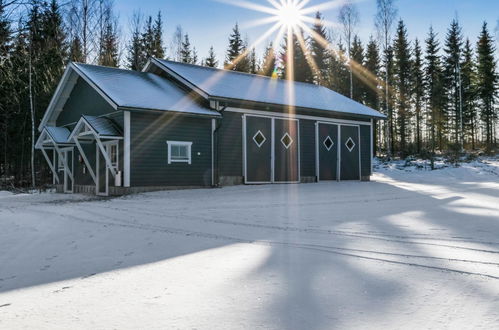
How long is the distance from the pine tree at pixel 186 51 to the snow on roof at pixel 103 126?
28445mm

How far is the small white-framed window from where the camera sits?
47.5 ft

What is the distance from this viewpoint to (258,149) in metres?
16.6

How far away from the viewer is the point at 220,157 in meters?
15.7

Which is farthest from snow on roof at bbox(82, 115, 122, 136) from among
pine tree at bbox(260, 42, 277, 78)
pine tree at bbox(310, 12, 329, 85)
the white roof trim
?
pine tree at bbox(260, 42, 277, 78)

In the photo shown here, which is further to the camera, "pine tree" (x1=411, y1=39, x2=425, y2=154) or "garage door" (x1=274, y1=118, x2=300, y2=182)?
"pine tree" (x1=411, y1=39, x2=425, y2=154)

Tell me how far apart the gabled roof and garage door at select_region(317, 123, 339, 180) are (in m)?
5.65

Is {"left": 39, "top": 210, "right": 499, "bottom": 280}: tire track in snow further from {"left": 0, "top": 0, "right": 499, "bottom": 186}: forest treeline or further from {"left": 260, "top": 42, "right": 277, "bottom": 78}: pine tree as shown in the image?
{"left": 260, "top": 42, "right": 277, "bottom": 78}: pine tree

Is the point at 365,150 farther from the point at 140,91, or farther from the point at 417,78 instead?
the point at 417,78

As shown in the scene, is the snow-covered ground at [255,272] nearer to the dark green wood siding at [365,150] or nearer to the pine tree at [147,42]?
the dark green wood siding at [365,150]

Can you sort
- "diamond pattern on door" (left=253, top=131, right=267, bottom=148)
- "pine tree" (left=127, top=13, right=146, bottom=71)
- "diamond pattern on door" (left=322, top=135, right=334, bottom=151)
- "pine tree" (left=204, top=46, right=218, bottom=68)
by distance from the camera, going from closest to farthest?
1. "diamond pattern on door" (left=253, top=131, right=267, bottom=148)
2. "diamond pattern on door" (left=322, top=135, right=334, bottom=151)
3. "pine tree" (left=127, top=13, right=146, bottom=71)
4. "pine tree" (left=204, top=46, right=218, bottom=68)

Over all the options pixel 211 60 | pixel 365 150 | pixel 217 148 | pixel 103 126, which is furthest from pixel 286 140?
pixel 211 60

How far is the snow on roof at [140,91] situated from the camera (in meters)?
13.9

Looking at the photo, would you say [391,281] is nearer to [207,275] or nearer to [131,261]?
[207,275]

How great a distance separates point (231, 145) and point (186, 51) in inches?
1118
